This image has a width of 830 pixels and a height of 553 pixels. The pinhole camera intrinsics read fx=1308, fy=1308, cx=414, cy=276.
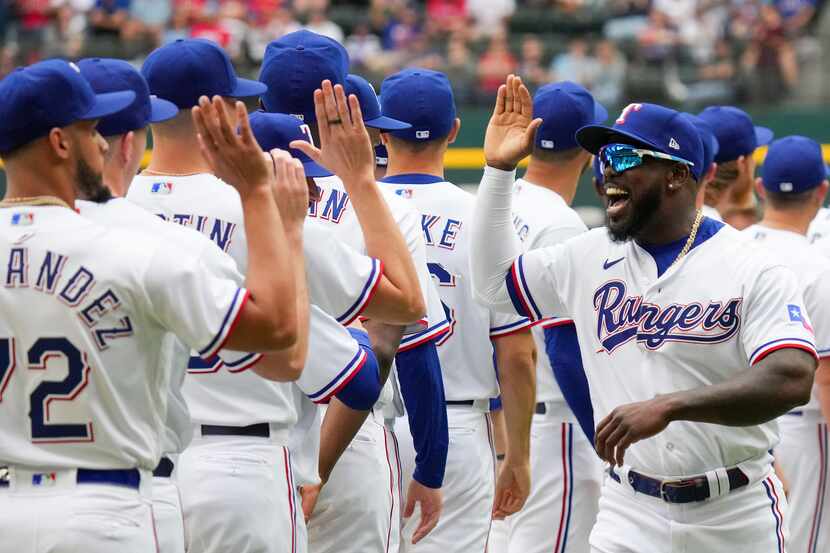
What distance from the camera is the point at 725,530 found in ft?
14.0

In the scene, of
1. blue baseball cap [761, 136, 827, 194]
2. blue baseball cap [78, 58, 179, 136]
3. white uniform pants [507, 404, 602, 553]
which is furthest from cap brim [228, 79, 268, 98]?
blue baseball cap [761, 136, 827, 194]

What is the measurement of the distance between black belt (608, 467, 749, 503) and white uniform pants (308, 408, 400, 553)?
892 mm

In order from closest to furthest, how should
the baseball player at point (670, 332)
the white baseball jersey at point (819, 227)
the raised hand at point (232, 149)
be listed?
the raised hand at point (232, 149) < the baseball player at point (670, 332) < the white baseball jersey at point (819, 227)

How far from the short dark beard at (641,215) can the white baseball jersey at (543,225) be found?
89 centimetres

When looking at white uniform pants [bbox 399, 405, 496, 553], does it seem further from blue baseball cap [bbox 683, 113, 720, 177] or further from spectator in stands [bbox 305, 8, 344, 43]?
spectator in stands [bbox 305, 8, 344, 43]

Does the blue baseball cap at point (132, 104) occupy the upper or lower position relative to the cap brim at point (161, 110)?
upper


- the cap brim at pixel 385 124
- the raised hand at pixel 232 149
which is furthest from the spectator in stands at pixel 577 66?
the raised hand at pixel 232 149

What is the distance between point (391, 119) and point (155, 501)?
6.63ft

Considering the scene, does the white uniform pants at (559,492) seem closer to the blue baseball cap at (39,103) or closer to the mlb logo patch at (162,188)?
the mlb logo patch at (162,188)

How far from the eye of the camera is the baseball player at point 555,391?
548 centimetres

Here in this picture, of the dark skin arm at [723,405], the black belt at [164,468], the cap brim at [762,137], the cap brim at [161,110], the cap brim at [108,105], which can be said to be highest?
the cap brim at [108,105]

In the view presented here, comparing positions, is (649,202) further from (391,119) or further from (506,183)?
(391,119)

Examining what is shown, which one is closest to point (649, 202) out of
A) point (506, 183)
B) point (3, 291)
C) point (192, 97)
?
point (506, 183)

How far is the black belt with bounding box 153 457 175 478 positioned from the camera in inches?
144
